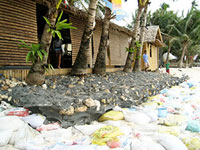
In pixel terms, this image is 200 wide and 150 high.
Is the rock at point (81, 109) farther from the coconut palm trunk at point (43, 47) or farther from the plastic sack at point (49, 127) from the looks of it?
the coconut palm trunk at point (43, 47)

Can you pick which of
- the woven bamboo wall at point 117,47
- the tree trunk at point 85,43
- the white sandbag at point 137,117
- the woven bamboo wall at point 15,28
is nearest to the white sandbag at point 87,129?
the white sandbag at point 137,117

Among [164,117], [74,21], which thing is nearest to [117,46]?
[74,21]

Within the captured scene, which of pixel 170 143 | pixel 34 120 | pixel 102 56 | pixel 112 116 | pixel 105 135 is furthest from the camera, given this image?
pixel 102 56

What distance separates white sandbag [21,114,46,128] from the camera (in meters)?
2.10

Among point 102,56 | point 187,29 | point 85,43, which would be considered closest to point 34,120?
point 85,43

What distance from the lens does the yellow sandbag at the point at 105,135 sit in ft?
6.04

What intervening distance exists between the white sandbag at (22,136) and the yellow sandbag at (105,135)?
2.26 feet

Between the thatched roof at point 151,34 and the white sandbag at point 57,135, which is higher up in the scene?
the thatched roof at point 151,34

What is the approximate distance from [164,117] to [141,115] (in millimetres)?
477

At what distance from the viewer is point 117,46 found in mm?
8820

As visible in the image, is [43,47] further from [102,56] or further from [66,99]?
[102,56]

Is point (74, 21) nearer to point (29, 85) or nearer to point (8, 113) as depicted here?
point (29, 85)

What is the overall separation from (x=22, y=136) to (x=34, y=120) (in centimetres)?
32

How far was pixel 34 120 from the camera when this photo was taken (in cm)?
212
